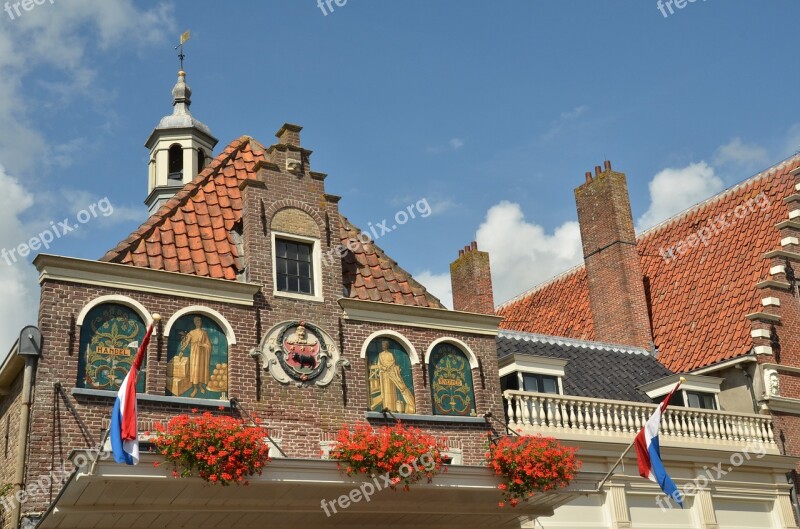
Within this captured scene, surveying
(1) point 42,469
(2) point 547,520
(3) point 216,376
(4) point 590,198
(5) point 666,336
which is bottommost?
(2) point 547,520

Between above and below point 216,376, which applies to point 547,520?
below

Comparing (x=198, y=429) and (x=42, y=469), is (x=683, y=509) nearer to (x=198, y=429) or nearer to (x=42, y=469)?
(x=198, y=429)

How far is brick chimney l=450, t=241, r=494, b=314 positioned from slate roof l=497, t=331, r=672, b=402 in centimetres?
426

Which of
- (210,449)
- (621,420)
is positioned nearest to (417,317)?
(621,420)

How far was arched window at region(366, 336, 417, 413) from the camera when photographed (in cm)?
2014

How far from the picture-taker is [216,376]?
18453 mm

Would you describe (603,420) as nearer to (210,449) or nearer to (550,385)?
(550,385)

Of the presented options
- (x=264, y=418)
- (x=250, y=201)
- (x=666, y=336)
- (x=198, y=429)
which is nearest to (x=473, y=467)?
(x=264, y=418)

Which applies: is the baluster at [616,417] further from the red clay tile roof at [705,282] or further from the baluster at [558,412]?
the red clay tile roof at [705,282]

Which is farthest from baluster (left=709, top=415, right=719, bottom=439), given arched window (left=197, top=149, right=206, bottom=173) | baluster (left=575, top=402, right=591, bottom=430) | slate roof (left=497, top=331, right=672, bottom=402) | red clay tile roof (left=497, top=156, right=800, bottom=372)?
arched window (left=197, top=149, right=206, bottom=173)

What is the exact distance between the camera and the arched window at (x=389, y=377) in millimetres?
20141

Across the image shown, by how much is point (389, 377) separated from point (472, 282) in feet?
40.2

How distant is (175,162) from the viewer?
86.1 ft

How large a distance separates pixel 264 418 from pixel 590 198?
53.5 ft
